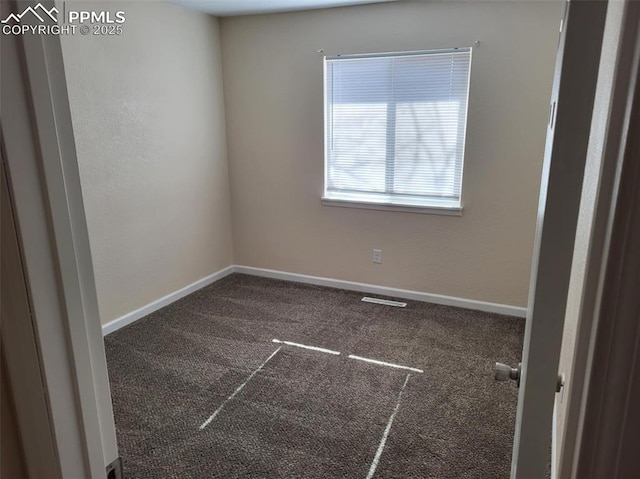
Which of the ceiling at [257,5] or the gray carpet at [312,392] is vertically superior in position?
the ceiling at [257,5]

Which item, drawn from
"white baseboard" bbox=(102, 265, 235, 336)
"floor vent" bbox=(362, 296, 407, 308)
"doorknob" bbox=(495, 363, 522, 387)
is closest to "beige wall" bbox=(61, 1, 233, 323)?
"white baseboard" bbox=(102, 265, 235, 336)

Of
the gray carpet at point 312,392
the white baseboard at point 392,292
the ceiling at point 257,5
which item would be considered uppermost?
the ceiling at point 257,5

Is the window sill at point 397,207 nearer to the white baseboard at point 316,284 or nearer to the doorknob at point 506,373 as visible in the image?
the white baseboard at point 316,284

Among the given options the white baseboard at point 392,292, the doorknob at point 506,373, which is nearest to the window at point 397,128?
the white baseboard at point 392,292

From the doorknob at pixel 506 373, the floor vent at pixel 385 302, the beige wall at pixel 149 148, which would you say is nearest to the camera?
the doorknob at pixel 506 373

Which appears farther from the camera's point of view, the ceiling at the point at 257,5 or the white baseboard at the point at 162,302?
the ceiling at the point at 257,5

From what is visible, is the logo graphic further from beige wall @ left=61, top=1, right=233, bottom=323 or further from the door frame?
beige wall @ left=61, top=1, right=233, bottom=323

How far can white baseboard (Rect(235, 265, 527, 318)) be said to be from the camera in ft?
11.8

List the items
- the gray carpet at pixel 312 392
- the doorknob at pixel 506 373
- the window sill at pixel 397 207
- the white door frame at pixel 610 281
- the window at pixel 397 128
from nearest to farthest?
the white door frame at pixel 610 281 → the doorknob at pixel 506 373 → the gray carpet at pixel 312 392 → the window at pixel 397 128 → the window sill at pixel 397 207

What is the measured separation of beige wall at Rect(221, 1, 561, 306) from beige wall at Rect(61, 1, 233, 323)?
29cm

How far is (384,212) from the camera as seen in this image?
12.5ft

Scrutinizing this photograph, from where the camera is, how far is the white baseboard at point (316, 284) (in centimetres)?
350

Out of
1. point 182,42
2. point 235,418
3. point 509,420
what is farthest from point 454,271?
point 182,42

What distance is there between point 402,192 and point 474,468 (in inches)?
91.4
